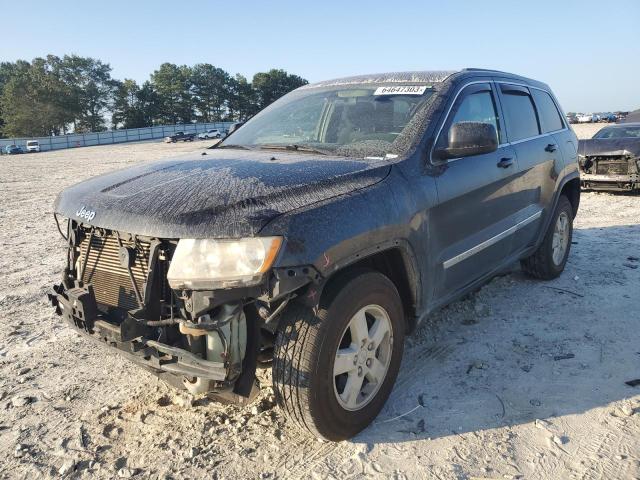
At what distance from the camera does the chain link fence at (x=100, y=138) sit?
2037 inches

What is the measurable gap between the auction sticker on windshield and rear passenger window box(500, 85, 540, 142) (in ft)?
3.41

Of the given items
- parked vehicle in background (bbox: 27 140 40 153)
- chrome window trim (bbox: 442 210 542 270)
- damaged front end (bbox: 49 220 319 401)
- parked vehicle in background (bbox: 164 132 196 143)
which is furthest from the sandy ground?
parked vehicle in background (bbox: 164 132 196 143)

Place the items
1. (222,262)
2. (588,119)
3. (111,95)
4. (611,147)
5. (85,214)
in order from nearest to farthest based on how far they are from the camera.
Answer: (222,262) → (85,214) → (611,147) → (588,119) → (111,95)

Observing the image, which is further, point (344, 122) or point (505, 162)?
point (505, 162)

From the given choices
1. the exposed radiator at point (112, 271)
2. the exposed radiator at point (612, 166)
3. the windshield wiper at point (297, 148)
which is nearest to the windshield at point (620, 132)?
the exposed radiator at point (612, 166)

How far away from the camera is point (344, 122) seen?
343 centimetres

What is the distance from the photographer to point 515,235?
4043 mm

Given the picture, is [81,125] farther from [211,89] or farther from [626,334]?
[626,334]

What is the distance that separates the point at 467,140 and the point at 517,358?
1589mm

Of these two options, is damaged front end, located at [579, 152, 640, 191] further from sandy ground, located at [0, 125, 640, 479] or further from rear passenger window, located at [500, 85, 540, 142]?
rear passenger window, located at [500, 85, 540, 142]

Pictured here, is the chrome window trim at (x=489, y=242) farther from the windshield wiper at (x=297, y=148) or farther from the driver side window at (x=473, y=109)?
the windshield wiper at (x=297, y=148)

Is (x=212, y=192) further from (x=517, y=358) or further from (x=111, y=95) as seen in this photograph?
(x=111, y=95)

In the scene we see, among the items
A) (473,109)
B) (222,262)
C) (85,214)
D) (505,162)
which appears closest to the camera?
(222,262)

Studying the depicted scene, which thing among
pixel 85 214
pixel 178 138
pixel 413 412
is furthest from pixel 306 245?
pixel 178 138
